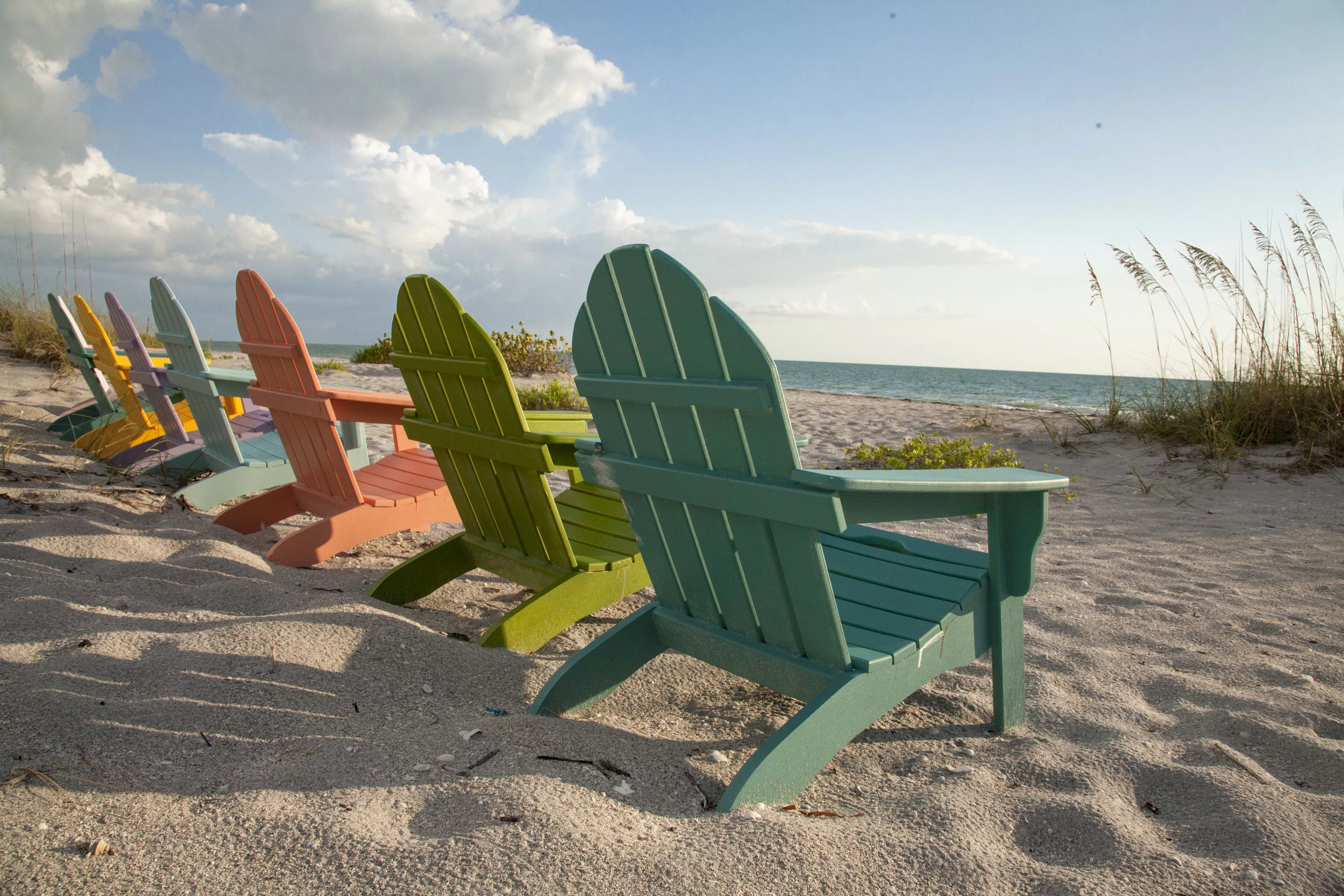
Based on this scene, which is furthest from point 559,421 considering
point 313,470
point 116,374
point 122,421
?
point 122,421

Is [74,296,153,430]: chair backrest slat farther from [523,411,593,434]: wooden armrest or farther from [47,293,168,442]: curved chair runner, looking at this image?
[523,411,593,434]: wooden armrest

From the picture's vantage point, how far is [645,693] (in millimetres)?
2387

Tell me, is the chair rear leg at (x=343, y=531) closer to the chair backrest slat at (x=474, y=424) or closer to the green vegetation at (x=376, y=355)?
the chair backrest slat at (x=474, y=424)

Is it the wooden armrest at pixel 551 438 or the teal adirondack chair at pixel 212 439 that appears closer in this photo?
the wooden armrest at pixel 551 438

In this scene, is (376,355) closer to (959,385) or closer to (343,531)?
(343,531)

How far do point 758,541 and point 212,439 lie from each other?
12.9 ft

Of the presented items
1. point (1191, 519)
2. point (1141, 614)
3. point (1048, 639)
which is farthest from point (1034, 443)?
point (1048, 639)

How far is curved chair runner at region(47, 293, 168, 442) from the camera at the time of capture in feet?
18.5

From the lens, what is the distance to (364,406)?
345cm

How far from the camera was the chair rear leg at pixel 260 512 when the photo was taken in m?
3.80

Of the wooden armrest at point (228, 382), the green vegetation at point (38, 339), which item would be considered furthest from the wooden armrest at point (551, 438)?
the green vegetation at point (38, 339)

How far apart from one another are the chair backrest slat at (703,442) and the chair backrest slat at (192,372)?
3025 mm

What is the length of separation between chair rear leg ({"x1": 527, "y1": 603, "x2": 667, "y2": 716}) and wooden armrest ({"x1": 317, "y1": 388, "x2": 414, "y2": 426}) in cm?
165

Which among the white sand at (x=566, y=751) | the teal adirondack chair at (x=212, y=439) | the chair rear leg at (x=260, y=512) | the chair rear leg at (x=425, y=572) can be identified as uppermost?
the teal adirondack chair at (x=212, y=439)
